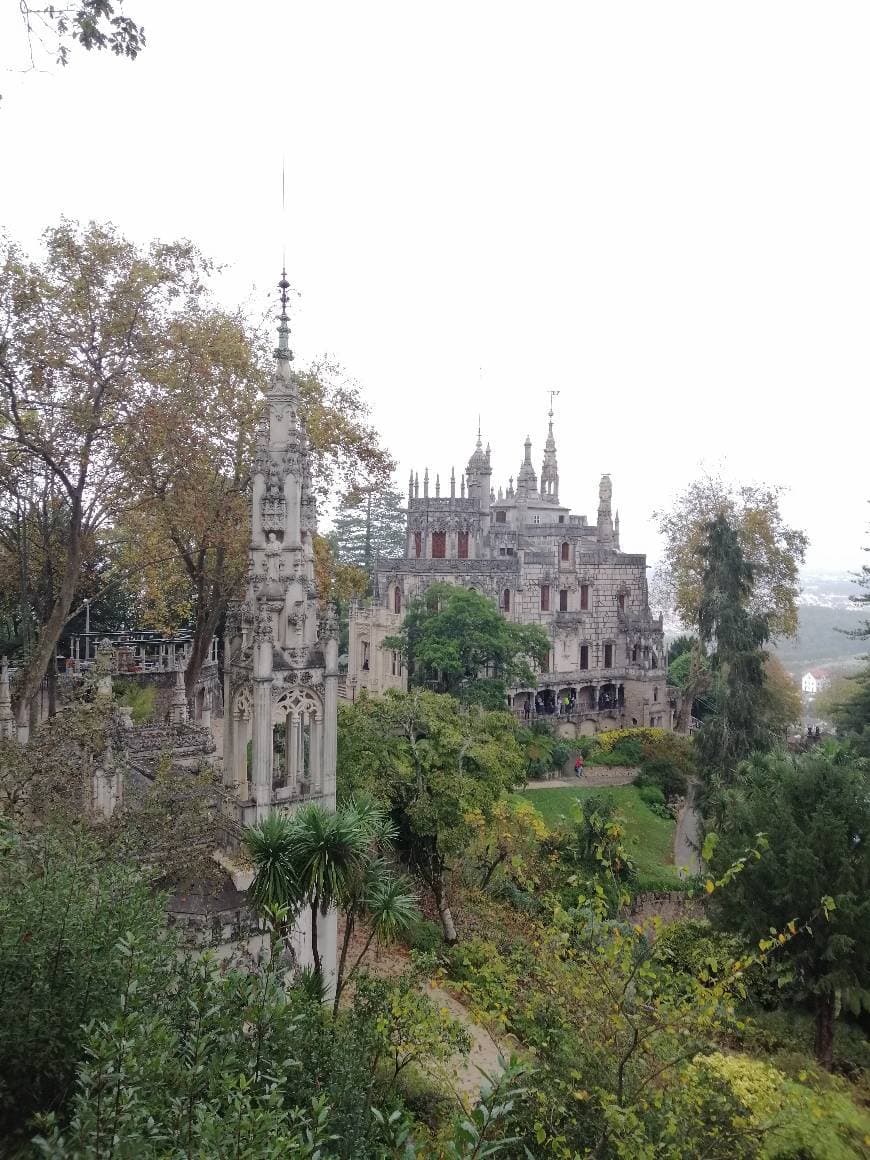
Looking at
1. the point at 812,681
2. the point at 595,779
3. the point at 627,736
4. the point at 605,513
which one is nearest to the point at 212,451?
the point at 595,779

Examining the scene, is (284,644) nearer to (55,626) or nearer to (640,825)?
(55,626)

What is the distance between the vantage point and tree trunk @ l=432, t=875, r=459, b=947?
1808cm

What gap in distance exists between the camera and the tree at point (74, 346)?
627 inches

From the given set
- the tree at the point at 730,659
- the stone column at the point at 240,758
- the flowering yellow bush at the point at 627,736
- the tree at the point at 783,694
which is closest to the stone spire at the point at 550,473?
the tree at the point at 783,694

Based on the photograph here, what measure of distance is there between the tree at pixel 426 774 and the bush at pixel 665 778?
15.5 metres

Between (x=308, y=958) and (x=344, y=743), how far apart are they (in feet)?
20.7

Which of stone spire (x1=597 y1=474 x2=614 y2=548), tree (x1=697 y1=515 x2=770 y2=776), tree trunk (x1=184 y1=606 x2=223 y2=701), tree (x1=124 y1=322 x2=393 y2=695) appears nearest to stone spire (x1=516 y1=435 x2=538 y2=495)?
stone spire (x1=597 y1=474 x2=614 y2=548)

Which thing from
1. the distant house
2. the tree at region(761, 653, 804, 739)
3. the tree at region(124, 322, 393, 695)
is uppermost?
the tree at region(124, 322, 393, 695)

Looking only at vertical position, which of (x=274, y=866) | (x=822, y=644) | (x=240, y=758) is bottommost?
(x=822, y=644)

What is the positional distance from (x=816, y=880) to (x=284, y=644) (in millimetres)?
10095

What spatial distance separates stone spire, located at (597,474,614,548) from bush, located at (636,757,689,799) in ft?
51.5

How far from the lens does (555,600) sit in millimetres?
43188

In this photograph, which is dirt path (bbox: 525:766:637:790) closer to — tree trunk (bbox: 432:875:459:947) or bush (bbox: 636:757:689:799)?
bush (bbox: 636:757:689:799)

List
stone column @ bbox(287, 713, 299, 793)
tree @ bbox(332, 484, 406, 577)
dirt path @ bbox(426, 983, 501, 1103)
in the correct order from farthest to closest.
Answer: tree @ bbox(332, 484, 406, 577) → stone column @ bbox(287, 713, 299, 793) → dirt path @ bbox(426, 983, 501, 1103)
